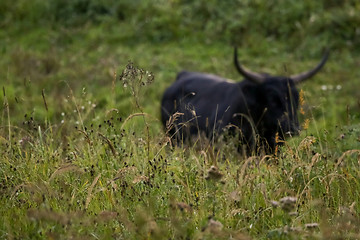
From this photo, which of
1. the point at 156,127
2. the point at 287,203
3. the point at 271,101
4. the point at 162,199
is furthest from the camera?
the point at 156,127

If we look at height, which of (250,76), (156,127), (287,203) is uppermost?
(287,203)

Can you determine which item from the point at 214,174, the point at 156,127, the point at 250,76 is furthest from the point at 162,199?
the point at 156,127

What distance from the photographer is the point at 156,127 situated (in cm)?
716

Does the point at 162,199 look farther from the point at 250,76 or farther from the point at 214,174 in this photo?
the point at 250,76

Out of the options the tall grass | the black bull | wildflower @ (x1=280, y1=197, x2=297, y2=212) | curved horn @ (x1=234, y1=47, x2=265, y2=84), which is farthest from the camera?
curved horn @ (x1=234, y1=47, x2=265, y2=84)

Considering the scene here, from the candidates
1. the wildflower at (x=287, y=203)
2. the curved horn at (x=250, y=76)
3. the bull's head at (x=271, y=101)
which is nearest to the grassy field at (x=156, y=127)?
the wildflower at (x=287, y=203)

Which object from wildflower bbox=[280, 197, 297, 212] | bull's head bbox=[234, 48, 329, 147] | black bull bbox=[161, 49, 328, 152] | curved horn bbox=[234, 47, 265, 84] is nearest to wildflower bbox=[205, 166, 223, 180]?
wildflower bbox=[280, 197, 297, 212]

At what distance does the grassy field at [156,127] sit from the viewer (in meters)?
2.65

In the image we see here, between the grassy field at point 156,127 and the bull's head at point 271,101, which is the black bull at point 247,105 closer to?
the bull's head at point 271,101

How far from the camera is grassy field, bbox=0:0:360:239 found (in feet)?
8.68

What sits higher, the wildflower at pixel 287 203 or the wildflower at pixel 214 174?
the wildflower at pixel 214 174

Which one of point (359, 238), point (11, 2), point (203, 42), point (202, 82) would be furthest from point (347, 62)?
point (11, 2)

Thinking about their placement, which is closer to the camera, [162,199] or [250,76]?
[162,199]

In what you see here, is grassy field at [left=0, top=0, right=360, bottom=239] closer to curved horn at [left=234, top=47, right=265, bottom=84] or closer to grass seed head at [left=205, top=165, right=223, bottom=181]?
grass seed head at [left=205, top=165, right=223, bottom=181]
